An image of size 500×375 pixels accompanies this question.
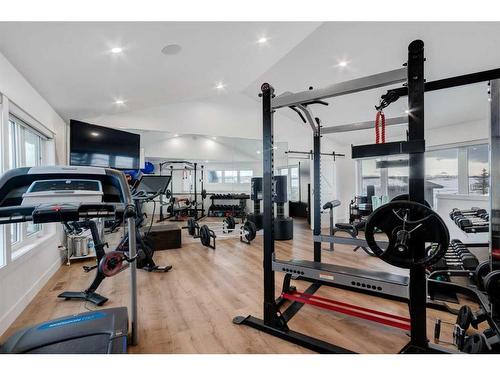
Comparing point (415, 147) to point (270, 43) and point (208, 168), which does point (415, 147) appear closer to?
point (270, 43)

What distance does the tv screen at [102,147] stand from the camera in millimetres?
3502

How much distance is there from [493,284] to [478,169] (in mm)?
4508

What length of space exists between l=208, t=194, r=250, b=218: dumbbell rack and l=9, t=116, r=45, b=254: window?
567cm

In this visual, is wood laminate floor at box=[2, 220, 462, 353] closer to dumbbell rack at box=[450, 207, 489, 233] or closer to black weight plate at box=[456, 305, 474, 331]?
black weight plate at box=[456, 305, 474, 331]

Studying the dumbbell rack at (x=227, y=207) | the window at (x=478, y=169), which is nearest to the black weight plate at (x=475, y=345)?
the window at (x=478, y=169)

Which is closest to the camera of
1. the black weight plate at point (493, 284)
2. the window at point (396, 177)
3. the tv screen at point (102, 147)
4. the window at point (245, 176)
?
the black weight plate at point (493, 284)

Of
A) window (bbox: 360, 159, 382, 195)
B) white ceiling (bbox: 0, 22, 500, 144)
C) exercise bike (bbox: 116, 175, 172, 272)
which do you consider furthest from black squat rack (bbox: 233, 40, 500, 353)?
window (bbox: 360, 159, 382, 195)

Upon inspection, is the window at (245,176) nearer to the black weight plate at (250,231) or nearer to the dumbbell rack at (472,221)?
the black weight plate at (250,231)

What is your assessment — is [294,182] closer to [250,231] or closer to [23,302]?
[250,231]

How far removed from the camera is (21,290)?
2352mm

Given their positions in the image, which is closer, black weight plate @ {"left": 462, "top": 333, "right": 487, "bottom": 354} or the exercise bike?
black weight plate @ {"left": 462, "top": 333, "right": 487, "bottom": 354}

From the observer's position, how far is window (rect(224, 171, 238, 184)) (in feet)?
29.8

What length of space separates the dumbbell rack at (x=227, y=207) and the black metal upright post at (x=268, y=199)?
6.40 meters

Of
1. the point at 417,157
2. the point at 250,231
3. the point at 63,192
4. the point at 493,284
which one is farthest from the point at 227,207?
the point at 493,284
